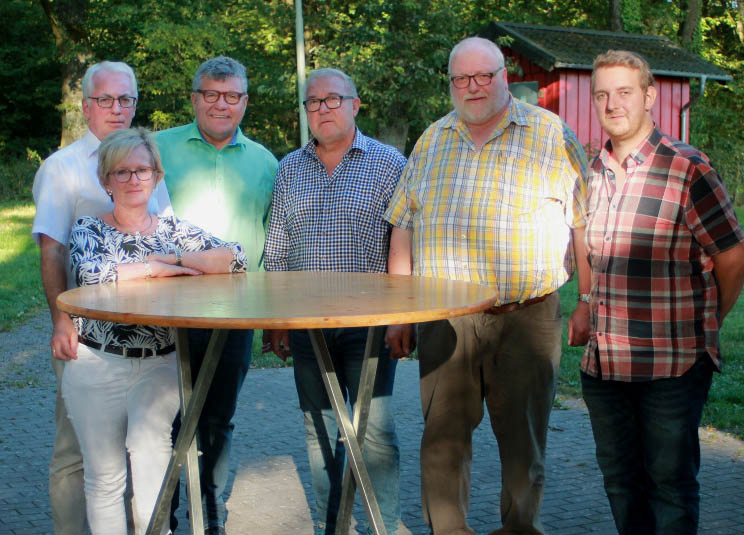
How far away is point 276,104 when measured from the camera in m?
29.9

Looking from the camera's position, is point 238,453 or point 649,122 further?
point 238,453

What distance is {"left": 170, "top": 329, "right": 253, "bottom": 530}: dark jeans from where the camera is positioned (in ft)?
13.4

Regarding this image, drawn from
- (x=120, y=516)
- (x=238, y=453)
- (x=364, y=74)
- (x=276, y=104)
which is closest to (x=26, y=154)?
(x=276, y=104)

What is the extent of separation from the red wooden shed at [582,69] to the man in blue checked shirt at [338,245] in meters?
16.8

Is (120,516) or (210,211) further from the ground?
(210,211)

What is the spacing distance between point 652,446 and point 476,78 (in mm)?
1663

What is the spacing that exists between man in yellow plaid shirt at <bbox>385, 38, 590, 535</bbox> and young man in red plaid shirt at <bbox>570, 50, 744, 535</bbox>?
383 millimetres

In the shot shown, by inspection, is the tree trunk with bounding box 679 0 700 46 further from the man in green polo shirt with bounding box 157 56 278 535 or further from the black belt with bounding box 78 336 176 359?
the black belt with bounding box 78 336 176 359

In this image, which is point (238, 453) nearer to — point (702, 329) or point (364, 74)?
point (702, 329)

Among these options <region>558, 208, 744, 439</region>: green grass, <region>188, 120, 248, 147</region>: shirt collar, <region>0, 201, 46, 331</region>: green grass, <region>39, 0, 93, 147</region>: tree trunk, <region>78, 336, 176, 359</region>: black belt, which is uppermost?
<region>39, 0, 93, 147</region>: tree trunk

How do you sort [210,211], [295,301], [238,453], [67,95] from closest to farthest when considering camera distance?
1. [295,301]
2. [210,211]
3. [238,453]
4. [67,95]

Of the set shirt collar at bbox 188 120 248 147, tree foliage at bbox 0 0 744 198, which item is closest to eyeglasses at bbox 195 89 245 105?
shirt collar at bbox 188 120 248 147

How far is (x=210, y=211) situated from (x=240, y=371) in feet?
2.61

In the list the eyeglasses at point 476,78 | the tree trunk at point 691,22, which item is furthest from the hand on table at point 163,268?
the tree trunk at point 691,22
